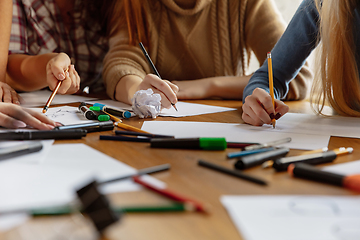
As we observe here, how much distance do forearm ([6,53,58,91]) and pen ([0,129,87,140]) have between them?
523 millimetres

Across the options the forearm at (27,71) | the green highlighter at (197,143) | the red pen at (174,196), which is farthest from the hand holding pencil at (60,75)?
the red pen at (174,196)

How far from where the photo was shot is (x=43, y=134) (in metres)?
0.50

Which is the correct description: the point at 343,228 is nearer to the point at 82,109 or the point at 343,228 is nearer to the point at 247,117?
the point at 247,117

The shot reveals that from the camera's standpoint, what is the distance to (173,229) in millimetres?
251

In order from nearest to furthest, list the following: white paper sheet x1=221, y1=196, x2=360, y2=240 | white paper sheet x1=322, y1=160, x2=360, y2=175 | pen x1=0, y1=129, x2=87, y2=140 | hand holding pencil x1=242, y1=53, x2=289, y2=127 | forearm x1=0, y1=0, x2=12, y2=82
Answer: white paper sheet x1=221, y1=196, x2=360, y2=240
white paper sheet x1=322, y1=160, x2=360, y2=175
pen x1=0, y1=129, x2=87, y2=140
hand holding pencil x1=242, y1=53, x2=289, y2=127
forearm x1=0, y1=0, x2=12, y2=82

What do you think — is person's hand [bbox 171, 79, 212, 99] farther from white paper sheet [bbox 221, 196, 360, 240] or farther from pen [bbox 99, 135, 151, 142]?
white paper sheet [bbox 221, 196, 360, 240]

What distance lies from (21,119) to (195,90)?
0.57m

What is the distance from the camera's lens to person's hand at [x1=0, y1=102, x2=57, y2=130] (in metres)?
0.56

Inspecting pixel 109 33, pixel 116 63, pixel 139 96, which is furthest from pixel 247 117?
pixel 109 33

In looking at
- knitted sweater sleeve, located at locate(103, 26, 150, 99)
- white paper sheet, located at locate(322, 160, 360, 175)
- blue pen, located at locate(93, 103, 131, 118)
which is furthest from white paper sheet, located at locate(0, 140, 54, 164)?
knitted sweater sleeve, located at locate(103, 26, 150, 99)

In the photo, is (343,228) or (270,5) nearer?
(343,228)

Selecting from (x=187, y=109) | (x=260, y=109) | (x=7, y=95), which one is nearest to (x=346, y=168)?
(x=260, y=109)

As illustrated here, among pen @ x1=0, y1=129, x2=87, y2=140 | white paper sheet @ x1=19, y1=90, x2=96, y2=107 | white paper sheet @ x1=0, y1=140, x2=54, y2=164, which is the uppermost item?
white paper sheet @ x1=0, y1=140, x2=54, y2=164

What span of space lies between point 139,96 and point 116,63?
0.42m
